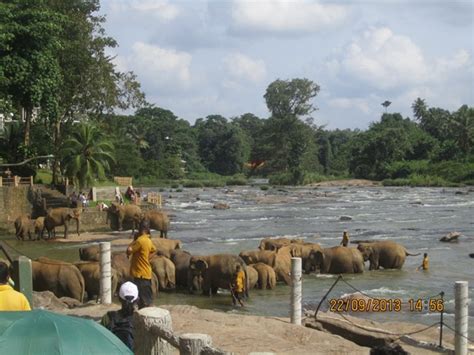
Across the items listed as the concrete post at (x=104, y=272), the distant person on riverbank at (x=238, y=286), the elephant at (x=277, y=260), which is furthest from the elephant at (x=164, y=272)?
the concrete post at (x=104, y=272)

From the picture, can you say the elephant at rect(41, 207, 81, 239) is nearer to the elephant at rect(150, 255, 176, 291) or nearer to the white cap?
the elephant at rect(150, 255, 176, 291)

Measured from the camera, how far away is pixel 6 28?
109 feet

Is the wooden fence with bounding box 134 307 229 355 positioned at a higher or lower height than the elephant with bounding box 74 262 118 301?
higher

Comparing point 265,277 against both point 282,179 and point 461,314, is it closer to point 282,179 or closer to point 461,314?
point 461,314

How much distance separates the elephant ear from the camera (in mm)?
18422

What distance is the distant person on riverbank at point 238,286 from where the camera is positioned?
17422mm

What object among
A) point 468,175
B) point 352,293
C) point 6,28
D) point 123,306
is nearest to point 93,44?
point 6,28

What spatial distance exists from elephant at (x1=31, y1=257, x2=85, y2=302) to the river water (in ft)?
6.63

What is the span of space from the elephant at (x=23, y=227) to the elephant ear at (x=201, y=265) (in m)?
15.4

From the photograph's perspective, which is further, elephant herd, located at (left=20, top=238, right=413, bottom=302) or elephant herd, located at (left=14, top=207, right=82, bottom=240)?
elephant herd, located at (left=14, top=207, right=82, bottom=240)

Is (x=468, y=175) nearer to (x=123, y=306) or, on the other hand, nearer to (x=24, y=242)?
(x=24, y=242)

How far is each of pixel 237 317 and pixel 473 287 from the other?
1040cm

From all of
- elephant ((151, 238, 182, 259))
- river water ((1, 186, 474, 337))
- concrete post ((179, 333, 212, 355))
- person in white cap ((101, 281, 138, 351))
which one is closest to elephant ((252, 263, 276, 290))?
river water ((1, 186, 474, 337))

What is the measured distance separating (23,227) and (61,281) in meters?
16.4
